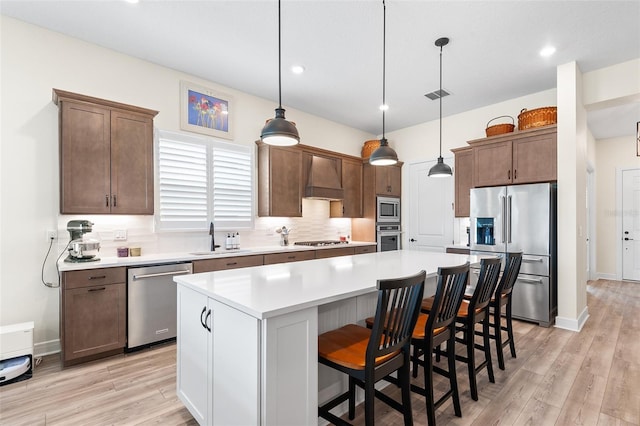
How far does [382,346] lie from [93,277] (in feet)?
8.95

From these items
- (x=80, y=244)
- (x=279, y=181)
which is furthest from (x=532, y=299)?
(x=80, y=244)

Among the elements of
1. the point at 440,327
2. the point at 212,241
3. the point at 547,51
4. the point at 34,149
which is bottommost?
the point at 440,327

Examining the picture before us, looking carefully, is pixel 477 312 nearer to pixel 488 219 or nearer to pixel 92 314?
pixel 488 219

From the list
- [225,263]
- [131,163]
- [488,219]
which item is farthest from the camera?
[488,219]

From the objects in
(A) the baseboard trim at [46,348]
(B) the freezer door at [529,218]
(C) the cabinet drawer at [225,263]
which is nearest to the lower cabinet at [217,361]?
(C) the cabinet drawer at [225,263]

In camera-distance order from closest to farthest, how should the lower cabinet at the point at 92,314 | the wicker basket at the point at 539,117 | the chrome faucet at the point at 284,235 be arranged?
the lower cabinet at the point at 92,314
the wicker basket at the point at 539,117
the chrome faucet at the point at 284,235

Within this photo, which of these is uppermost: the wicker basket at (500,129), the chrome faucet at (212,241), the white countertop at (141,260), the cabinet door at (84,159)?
the wicker basket at (500,129)

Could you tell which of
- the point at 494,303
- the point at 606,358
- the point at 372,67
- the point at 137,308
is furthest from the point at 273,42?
the point at 606,358

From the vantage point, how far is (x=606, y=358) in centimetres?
301

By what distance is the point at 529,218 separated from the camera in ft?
13.2

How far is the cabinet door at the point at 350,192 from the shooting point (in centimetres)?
579

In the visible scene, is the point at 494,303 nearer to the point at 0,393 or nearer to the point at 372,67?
the point at 372,67

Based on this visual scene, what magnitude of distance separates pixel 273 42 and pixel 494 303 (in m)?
3.31

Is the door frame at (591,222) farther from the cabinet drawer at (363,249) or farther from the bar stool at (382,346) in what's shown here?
the bar stool at (382,346)
